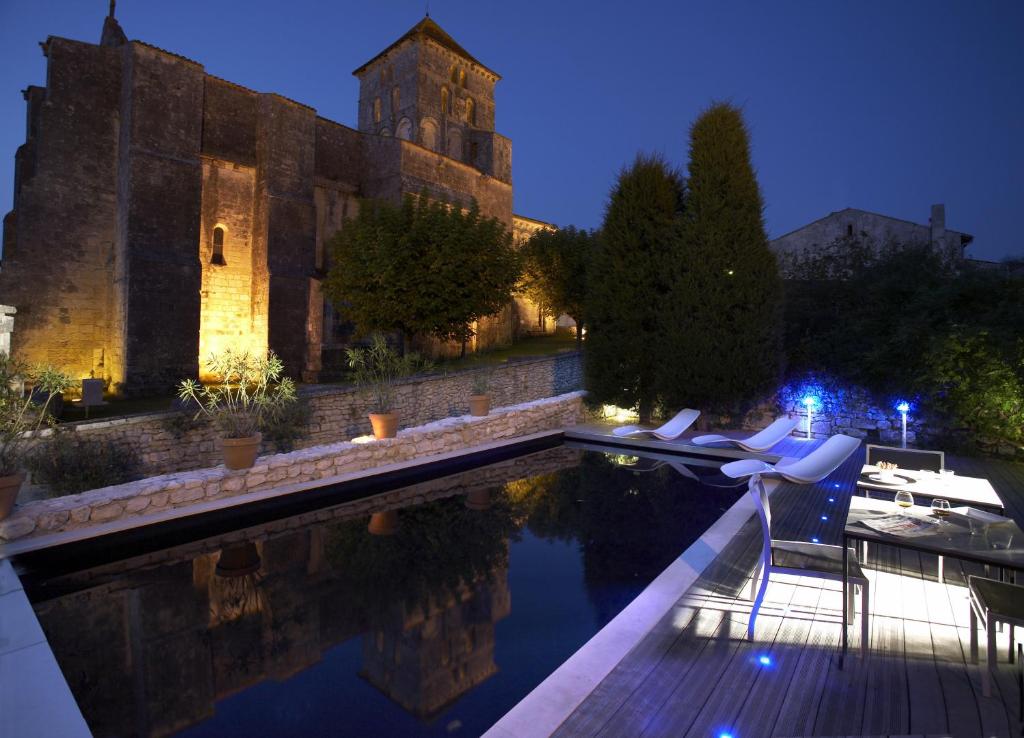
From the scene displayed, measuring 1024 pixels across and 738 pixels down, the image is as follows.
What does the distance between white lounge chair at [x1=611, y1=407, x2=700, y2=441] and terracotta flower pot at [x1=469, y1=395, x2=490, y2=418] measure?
2.40 m

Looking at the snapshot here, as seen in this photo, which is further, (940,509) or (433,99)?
(433,99)

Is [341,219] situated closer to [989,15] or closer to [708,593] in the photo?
[708,593]

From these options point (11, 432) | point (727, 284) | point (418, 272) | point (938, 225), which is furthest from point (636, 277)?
point (938, 225)

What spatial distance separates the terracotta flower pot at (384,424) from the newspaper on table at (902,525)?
5.69 meters

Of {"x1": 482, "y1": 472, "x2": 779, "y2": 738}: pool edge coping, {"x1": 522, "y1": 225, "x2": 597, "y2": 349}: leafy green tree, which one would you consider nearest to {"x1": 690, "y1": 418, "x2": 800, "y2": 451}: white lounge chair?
{"x1": 482, "y1": 472, "x2": 779, "y2": 738}: pool edge coping

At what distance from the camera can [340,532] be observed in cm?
525

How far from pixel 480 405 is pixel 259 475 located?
3905 millimetres

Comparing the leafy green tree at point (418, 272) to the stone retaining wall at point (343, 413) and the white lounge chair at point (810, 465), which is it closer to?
the stone retaining wall at point (343, 413)

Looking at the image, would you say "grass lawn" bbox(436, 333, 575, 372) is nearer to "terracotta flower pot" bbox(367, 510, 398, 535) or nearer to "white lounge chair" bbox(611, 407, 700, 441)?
"white lounge chair" bbox(611, 407, 700, 441)

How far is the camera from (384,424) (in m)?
7.53

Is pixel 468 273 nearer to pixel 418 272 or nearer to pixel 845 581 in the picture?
pixel 418 272

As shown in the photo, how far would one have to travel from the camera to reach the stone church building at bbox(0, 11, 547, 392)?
1580cm

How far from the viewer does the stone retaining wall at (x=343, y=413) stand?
9.59m

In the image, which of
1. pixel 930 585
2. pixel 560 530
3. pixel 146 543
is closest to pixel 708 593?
pixel 930 585
